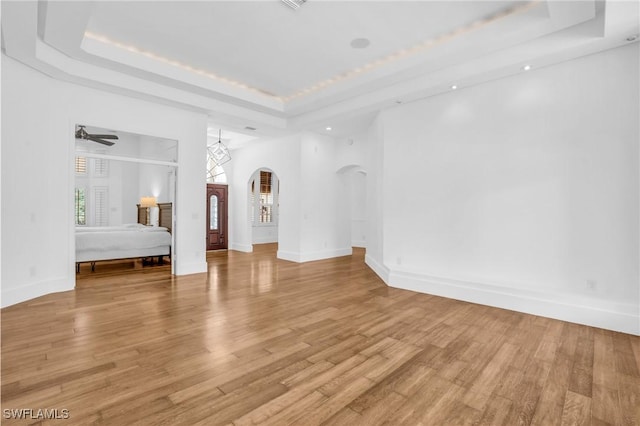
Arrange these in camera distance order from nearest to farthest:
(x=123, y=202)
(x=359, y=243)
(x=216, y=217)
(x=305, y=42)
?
(x=305, y=42)
(x=123, y=202)
(x=216, y=217)
(x=359, y=243)

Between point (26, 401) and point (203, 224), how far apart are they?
448 centimetres

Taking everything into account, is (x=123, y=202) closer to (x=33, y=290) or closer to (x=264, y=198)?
(x=264, y=198)

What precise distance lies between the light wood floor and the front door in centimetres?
535

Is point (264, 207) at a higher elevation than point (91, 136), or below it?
below

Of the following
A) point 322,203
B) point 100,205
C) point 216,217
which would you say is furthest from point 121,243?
point 322,203

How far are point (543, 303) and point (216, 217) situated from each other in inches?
340

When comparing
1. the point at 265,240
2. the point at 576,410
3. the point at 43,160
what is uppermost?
the point at 43,160

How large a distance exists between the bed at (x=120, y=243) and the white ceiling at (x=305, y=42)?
3058 millimetres

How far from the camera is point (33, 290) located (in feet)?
14.4

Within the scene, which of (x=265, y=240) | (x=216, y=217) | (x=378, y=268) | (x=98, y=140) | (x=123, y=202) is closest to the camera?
(x=98, y=140)

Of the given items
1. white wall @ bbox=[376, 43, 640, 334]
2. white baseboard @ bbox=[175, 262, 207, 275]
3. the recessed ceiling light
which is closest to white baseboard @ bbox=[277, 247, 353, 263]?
white baseboard @ bbox=[175, 262, 207, 275]

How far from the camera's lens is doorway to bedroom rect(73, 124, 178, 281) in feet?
17.9

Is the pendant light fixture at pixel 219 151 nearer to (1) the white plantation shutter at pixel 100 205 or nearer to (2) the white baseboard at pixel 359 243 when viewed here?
(1) the white plantation shutter at pixel 100 205

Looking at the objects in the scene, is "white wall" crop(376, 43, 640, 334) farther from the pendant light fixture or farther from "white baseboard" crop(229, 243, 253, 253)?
"white baseboard" crop(229, 243, 253, 253)
